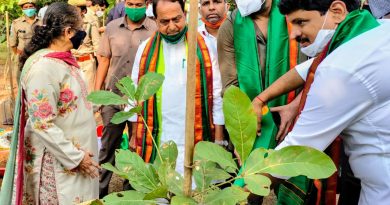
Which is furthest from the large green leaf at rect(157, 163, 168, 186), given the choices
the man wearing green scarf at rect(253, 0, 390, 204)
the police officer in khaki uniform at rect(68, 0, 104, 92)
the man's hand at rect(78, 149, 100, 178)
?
the police officer in khaki uniform at rect(68, 0, 104, 92)

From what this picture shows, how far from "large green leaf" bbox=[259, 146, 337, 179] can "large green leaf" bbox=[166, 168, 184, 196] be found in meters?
0.20

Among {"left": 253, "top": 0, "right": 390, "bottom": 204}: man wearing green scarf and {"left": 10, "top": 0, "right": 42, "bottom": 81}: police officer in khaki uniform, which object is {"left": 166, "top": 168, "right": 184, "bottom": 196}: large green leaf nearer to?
{"left": 253, "top": 0, "right": 390, "bottom": 204}: man wearing green scarf

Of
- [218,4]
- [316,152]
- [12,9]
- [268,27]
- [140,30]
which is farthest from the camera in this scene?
[12,9]

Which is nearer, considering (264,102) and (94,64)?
(264,102)

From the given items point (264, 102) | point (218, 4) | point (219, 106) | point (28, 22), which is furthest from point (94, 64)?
point (264, 102)

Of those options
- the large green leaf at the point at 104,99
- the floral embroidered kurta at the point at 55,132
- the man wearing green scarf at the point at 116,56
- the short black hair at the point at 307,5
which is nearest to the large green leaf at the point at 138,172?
the large green leaf at the point at 104,99

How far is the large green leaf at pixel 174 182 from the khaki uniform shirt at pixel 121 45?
311cm

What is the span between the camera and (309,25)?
1873mm

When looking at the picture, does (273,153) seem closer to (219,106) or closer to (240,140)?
(240,140)

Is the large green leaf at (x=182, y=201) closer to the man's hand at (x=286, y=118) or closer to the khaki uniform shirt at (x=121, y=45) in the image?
the man's hand at (x=286, y=118)

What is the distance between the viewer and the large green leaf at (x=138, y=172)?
1298mm

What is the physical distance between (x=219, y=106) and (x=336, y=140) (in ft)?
4.81

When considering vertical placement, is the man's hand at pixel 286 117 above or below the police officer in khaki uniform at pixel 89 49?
above

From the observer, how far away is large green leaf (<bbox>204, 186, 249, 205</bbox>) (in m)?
1.17
